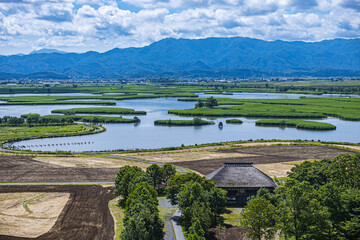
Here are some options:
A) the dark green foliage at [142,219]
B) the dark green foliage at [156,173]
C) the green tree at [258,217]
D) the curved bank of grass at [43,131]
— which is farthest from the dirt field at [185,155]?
the curved bank of grass at [43,131]

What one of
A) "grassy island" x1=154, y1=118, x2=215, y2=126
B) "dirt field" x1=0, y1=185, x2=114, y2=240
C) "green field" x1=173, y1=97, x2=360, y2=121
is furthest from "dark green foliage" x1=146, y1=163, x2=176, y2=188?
"green field" x1=173, y1=97, x2=360, y2=121

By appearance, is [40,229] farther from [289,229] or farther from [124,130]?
[124,130]

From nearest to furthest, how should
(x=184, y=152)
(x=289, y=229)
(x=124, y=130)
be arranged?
(x=289, y=229), (x=184, y=152), (x=124, y=130)

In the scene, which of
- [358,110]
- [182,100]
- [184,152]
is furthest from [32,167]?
[182,100]

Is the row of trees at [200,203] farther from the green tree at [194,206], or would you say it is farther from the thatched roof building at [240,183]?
the thatched roof building at [240,183]

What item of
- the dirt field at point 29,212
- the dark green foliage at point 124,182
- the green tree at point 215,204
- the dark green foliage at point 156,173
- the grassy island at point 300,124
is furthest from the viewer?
the grassy island at point 300,124

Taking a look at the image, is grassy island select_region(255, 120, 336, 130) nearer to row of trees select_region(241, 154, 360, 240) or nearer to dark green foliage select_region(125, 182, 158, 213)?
row of trees select_region(241, 154, 360, 240)

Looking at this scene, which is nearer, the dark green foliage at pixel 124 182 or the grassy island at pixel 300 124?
the dark green foliage at pixel 124 182

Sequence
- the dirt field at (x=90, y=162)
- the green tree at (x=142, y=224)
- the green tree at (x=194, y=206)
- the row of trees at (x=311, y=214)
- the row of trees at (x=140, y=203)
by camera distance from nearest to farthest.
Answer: the row of trees at (x=311, y=214) → the green tree at (x=142, y=224) → the row of trees at (x=140, y=203) → the green tree at (x=194, y=206) → the dirt field at (x=90, y=162)
